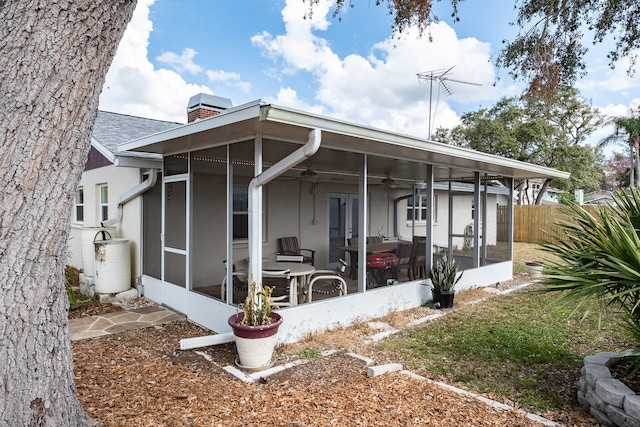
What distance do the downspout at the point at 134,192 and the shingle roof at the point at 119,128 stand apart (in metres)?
0.68

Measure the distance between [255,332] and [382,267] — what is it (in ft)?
12.9

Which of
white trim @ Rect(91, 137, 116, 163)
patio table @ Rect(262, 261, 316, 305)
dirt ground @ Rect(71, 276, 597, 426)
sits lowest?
dirt ground @ Rect(71, 276, 597, 426)

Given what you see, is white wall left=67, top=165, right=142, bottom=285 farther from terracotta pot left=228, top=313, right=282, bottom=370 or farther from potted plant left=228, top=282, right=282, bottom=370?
terracotta pot left=228, top=313, right=282, bottom=370

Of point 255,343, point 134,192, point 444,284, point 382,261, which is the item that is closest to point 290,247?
point 382,261

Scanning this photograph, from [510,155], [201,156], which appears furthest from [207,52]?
[510,155]

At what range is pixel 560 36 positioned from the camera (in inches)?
261

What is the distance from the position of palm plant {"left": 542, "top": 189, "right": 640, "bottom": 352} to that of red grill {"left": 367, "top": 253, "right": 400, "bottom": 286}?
3893 mm

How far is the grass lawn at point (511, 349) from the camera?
3.72 metres

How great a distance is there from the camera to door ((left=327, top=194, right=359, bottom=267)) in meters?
10.2

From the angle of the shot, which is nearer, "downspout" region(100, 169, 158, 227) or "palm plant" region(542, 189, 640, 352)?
"palm plant" region(542, 189, 640, 352)

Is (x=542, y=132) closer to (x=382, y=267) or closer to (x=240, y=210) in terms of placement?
(x=382, y=267)

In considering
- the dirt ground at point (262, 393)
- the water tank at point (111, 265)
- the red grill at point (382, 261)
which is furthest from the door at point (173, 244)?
the red grill at point (382, 261)

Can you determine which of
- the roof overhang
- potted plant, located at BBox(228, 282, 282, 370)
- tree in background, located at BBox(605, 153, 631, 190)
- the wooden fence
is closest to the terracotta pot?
potted plant, located at BBox(228, 282, 282, 370)

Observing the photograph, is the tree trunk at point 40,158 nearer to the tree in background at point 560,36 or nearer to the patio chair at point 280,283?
the patio chair at point 280,283
